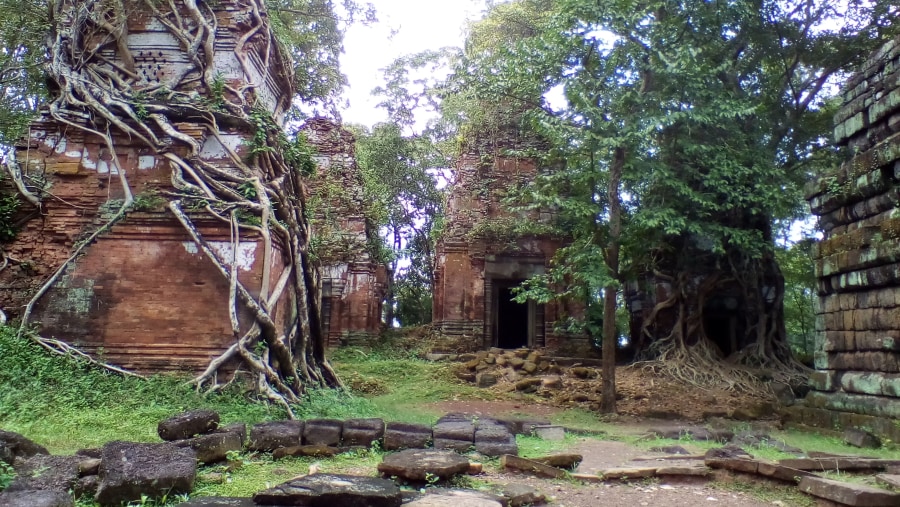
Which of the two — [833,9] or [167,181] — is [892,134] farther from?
[167,181]

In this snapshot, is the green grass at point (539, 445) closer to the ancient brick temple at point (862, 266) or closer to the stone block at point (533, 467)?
the stone block at point (533, 467)

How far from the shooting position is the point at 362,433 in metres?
5.84

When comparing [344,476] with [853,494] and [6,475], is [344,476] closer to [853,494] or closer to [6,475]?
[6,475]

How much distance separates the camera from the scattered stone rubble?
366 centimetres

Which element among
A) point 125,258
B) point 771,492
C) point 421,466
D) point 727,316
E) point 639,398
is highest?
point 125,258

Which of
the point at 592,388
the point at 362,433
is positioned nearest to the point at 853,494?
the point at 362,433

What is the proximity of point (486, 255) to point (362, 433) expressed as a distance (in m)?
10.6

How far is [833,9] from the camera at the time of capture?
12844mm

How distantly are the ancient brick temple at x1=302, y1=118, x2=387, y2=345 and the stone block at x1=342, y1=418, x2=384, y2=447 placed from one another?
1020cm

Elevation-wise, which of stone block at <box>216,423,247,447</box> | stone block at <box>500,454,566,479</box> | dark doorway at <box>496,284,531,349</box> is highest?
dark doorway at <box>496,284,531,349</box>

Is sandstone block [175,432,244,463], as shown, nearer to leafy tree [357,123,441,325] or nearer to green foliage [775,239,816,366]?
green foliage [775,239,816,366]

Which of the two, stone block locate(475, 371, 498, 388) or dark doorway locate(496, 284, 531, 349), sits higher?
dark doorway locate(496, 284, 531, 349)

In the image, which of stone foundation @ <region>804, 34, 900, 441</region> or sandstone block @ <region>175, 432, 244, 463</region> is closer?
sandstone block @ <region>175, 432, 244, 463</region>

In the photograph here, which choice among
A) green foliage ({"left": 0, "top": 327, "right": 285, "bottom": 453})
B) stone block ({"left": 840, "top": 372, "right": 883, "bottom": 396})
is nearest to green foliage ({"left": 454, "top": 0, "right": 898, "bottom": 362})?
stone block ({"left": 840, "top": 372, "right": 883, "bottom": 396})
